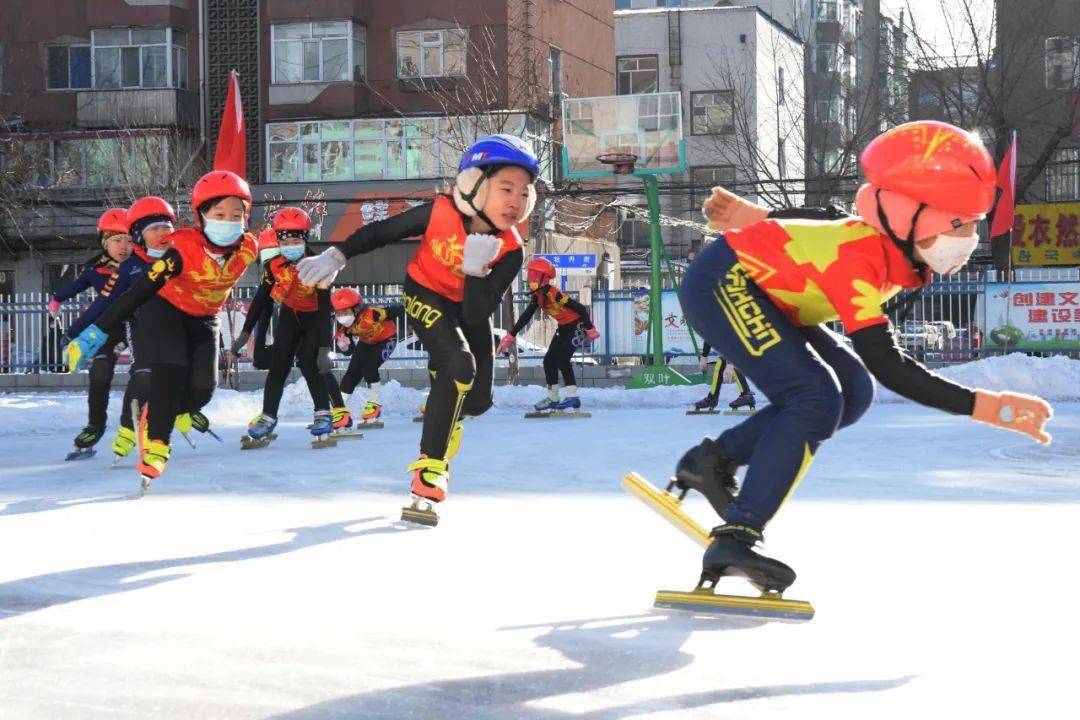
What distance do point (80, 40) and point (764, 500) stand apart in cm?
3928

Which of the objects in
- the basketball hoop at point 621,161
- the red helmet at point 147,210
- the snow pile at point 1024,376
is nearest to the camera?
the red helmet at point 147,210

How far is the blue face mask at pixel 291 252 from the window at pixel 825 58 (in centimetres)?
2983

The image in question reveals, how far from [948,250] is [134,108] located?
37.9 metres

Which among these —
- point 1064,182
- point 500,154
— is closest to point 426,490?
point 500,154

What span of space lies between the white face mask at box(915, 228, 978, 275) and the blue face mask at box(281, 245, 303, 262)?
7.20 m

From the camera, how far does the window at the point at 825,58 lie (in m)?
41.9

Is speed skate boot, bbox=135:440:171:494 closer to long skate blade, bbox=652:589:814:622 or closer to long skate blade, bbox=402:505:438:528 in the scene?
long skate blade, bbox=402:505:438:528

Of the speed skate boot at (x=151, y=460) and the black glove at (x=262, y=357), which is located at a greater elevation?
the black glove at (x=262, y=357)

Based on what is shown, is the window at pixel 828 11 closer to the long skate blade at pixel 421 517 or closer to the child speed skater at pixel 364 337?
the child speed skater at pixel 364 337

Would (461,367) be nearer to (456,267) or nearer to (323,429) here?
(456,267)

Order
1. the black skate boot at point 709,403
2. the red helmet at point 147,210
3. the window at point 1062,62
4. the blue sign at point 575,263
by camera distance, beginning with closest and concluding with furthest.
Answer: the red helmet at point 147,210
the black skate boot at point 709,403
the blue sign at point 575,263
the window at point 1062,62

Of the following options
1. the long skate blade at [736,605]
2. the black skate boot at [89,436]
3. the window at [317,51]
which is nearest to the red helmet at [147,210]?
the black skate boot at [89,436]

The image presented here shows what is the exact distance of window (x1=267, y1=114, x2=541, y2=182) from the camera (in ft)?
126

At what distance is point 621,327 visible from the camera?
23.8 m
